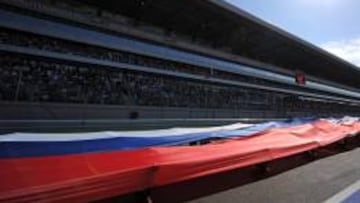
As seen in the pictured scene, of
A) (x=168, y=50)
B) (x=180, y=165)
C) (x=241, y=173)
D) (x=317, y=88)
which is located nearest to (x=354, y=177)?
(x=241, y=173)

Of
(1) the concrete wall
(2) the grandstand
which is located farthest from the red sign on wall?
(1) the concrete wall

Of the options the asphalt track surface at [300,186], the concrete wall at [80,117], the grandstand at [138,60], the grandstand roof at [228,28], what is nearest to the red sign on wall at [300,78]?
the grandstand roof at [228,28]

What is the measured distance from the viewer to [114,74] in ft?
90.3

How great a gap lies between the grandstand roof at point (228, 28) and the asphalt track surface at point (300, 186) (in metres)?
20.7

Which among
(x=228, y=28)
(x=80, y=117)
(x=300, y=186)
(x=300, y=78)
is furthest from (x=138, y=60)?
(x=300, y=78)

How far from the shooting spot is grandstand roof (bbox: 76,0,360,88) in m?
28.8

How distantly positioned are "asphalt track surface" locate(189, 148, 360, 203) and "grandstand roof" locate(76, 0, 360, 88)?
68.0ft

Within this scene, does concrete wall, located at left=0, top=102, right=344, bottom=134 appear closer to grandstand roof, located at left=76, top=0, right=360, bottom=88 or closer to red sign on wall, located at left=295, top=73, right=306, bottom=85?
grandstand roof, located at left=76, top=0, right=360, bottom=88

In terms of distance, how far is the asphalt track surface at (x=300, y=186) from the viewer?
6262 millimetres

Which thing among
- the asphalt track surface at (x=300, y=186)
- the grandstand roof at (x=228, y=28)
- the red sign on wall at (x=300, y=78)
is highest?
the grandstand roof at (x=228, y=28)

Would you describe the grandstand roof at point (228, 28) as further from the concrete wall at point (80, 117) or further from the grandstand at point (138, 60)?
the concrete wall at point (80, 117)

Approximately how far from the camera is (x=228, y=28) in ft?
119

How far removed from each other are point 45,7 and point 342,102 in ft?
214

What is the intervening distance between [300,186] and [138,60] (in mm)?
22981
